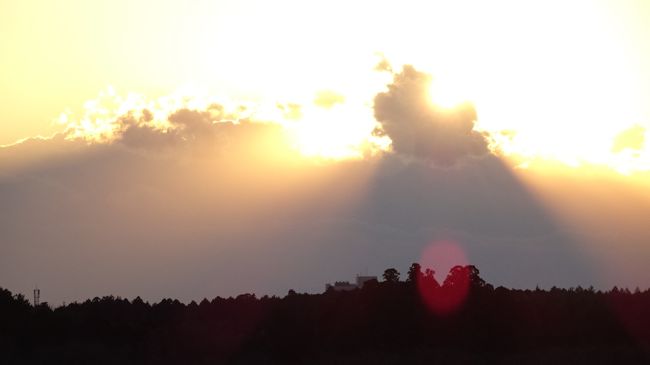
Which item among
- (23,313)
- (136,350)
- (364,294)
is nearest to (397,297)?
(364,294)

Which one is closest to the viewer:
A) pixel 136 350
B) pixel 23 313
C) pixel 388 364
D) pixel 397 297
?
pixel 388 364

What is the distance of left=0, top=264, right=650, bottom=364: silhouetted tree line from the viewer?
61938mm

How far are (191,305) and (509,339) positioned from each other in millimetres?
22124

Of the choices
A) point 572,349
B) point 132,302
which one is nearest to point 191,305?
point 132,302

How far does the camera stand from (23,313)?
74.1m

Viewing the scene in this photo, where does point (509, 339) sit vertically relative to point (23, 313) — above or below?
below

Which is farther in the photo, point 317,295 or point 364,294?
point 317,295

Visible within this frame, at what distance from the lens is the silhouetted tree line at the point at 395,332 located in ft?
203

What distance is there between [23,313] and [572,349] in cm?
3506

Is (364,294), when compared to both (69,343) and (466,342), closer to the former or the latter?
(466,342)

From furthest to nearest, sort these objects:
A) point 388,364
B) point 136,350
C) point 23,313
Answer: point 23,313 → point 136,350 → point 388,364

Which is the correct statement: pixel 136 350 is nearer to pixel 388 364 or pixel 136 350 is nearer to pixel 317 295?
pixel 317 295

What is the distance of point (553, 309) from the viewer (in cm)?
6550

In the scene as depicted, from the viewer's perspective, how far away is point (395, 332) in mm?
62906
